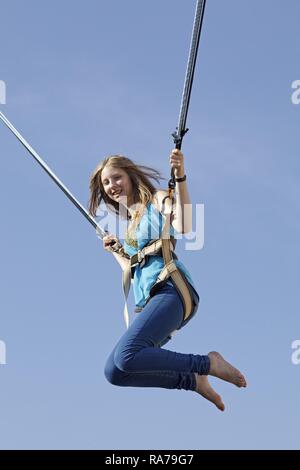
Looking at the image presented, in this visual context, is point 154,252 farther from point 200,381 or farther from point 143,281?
point 200,381

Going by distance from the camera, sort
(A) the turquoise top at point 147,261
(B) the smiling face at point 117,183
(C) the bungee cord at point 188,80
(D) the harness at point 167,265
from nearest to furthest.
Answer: (C) the bungee cord at point 188,80 → (D) the harness at point 167,265 → (A) the turquoise top at point 147,261 → (B) the smiling face at point 117,183

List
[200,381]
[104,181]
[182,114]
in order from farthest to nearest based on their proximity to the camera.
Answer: [104,181], [200,381], [182,114]

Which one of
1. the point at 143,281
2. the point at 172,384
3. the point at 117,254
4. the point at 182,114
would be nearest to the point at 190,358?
the point at 172,384

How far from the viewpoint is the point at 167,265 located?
8.70 metres

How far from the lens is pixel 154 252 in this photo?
28.9 ft

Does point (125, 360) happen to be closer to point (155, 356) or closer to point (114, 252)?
point (155, 356)

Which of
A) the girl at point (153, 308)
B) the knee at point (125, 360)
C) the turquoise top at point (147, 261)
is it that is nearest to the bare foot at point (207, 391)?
the girl at point (153, 308)

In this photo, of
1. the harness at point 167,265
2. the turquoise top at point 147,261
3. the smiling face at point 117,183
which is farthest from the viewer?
the smiling face at point 117,183

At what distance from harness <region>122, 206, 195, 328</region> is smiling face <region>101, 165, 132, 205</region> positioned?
68 centimetres

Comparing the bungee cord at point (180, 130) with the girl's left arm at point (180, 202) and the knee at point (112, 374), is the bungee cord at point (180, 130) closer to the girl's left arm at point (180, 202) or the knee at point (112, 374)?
the girl's left arm at point (180, 202)

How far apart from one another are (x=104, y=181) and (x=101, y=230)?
1.67 feet

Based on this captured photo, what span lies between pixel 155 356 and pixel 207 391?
0.79 metres

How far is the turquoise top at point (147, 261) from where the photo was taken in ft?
28.7

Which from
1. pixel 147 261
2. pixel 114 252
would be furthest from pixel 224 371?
pixel 114 252
